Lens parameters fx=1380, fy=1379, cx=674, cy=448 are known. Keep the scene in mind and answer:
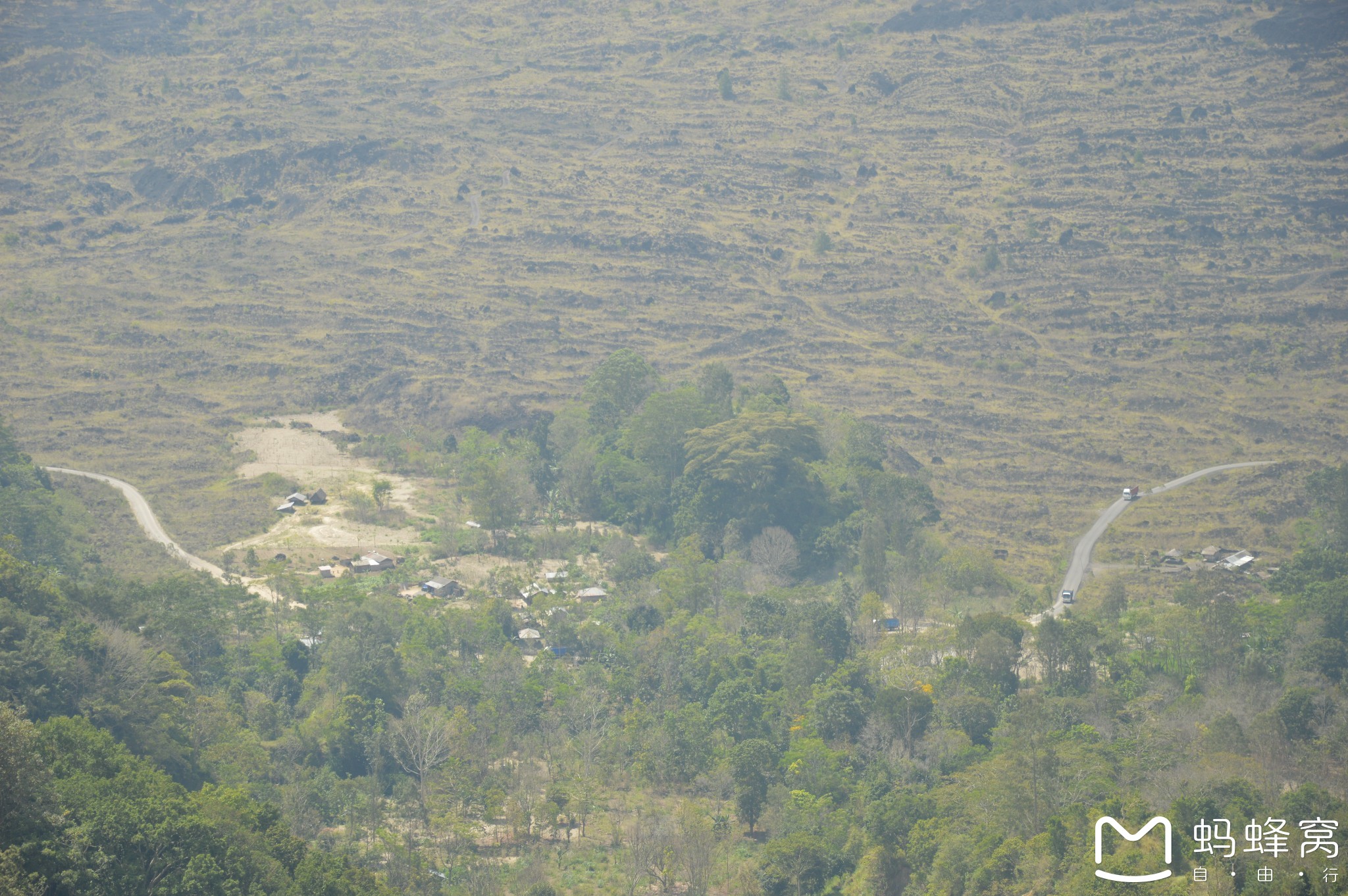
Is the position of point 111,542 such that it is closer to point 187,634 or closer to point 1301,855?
point 187,634

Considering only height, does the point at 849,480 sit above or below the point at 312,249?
below

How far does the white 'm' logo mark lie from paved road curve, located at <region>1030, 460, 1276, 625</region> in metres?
22.7

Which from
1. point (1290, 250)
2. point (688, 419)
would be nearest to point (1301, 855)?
point (688, 419)

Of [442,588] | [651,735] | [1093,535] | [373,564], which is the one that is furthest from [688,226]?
[651,735]

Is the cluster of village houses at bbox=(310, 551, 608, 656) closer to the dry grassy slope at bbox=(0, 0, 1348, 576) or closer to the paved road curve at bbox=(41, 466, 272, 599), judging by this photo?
the paved road curve at bbox=(41, 466, 272, 599)

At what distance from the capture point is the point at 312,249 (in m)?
110

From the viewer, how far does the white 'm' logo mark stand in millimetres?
34531

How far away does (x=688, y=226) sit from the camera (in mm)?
111875

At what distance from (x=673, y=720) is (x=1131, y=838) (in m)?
19.0

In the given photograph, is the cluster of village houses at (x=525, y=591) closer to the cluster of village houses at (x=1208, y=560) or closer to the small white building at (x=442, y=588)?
the small white building at (x=442, y=588)

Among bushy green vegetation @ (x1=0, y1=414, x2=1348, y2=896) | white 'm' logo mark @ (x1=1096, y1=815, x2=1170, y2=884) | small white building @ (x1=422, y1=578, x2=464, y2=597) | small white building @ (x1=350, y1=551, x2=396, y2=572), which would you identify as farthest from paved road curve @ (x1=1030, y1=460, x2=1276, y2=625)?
small white building @ (x1=350, y1=551, x2=396, y2=572)

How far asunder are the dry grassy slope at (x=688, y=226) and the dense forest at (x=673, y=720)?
13.3 m

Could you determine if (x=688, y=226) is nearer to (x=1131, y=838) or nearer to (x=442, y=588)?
(x=442, y=588)

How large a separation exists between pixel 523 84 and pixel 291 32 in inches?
1083
